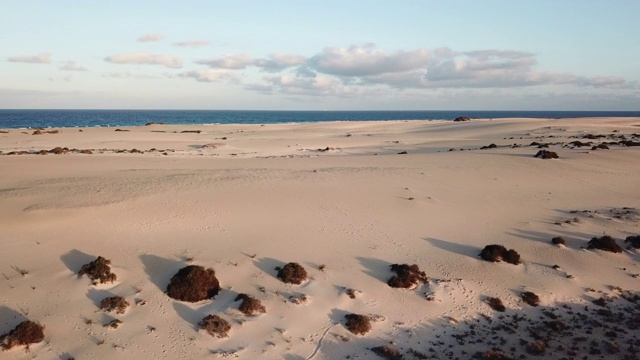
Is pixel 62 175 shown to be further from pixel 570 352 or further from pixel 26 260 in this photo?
pixel 570 352

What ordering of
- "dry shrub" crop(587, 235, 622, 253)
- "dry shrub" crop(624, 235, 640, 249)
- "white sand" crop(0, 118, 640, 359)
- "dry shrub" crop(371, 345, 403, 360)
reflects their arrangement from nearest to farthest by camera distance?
1. "dry shrub" crop(371, 345, 403, 360)
2. "white sand" crop(0, 118, 640, 359)
3. "dry shrub" crop(587, 235, 622, 253)
4. "dry shrub" crop(624, 235, 640, 249)

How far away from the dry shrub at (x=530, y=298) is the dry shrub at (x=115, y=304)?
1183cm

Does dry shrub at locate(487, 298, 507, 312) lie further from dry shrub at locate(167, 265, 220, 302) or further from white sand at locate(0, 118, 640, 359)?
dry shrub at locate(167, 265, 220, 302)

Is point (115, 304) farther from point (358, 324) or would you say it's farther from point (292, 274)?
point (358, 324)

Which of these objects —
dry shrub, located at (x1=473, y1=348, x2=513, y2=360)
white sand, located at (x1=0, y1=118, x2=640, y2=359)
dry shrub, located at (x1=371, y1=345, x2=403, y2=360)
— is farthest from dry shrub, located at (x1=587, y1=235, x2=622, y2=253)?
dry shrub, located at (x1=371, y1=345, x2=403, y2=360)

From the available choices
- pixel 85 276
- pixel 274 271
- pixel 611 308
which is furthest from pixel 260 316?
pixel 611 308

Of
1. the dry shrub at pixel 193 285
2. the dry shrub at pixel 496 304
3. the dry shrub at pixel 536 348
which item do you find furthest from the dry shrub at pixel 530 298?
the dry shrub at pixel 193 285

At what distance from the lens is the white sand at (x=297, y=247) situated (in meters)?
12.3

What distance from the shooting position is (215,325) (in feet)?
40.6

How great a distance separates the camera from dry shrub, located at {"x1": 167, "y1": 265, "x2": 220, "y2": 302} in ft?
44.4

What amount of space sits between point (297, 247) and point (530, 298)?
790 cm

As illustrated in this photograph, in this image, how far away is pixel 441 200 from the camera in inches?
925

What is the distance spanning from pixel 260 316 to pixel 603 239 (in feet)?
43.9

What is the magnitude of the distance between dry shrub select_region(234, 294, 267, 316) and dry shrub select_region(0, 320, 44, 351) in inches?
200
